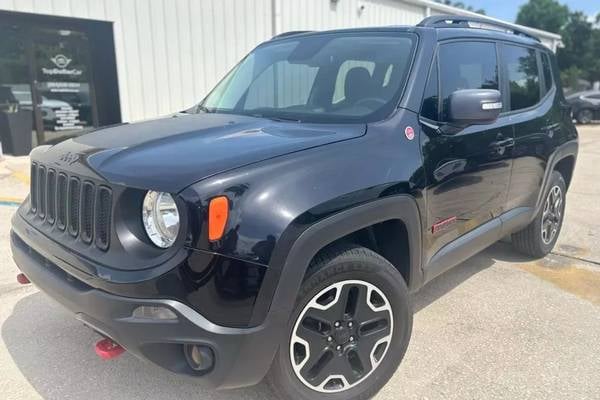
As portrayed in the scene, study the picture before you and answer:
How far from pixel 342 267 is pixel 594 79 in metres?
52.8

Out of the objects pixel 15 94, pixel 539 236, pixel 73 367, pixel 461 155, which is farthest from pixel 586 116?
pixel 73 367

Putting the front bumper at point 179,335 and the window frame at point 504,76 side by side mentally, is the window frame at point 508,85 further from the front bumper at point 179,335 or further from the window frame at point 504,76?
the front bumper at point 179,335

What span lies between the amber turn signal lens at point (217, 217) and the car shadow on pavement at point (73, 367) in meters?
0.61

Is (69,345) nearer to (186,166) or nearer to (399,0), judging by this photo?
(186,166)

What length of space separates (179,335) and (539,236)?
3457 millimetres

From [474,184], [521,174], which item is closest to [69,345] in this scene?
[474,184]

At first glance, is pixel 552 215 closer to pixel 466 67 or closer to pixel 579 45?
pixel 466 67

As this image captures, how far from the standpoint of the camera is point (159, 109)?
33.7 feet

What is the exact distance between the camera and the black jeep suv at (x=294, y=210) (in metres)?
1.92

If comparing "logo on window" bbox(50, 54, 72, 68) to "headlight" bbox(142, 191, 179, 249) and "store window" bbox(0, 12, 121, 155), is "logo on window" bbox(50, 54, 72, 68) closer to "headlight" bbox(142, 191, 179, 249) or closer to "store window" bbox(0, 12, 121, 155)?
"store window" bbox(0, 12, 121, 155)

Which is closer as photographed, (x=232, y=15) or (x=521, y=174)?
(x=521, y=174)

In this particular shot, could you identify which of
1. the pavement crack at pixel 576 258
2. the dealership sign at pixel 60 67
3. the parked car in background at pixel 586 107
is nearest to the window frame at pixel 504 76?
the pavement crack at pixel 576 258

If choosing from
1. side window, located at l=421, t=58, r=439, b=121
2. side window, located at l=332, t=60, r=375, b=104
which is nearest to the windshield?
side window, located at l=332, t=60, r=375, b=104

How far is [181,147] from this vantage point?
228cm
